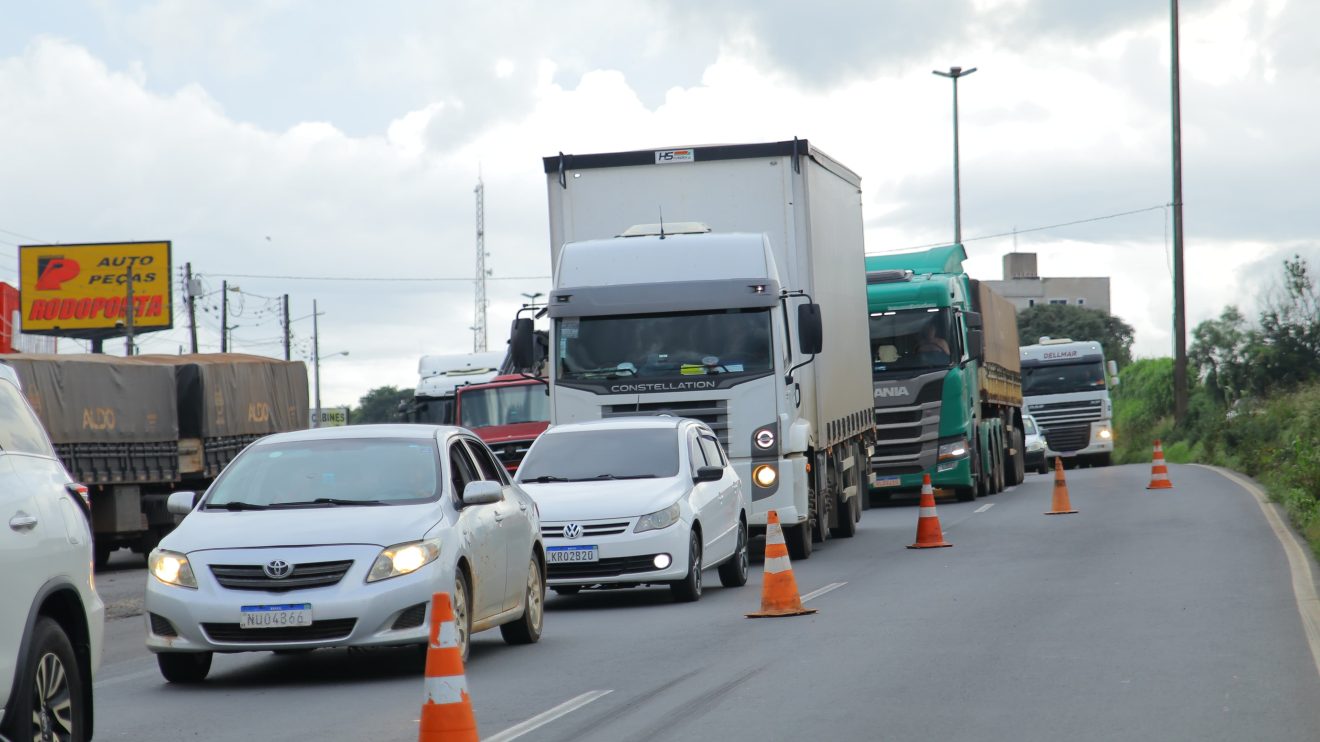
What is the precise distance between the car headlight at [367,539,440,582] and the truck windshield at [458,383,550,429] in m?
20.9

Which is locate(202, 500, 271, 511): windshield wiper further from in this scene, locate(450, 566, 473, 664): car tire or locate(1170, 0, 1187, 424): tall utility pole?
locate(1170, 0, 1187, 424): tall utility pole

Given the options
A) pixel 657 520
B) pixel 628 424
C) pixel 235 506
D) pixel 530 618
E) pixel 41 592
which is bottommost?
pixel 530 618

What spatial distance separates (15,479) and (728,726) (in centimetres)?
352

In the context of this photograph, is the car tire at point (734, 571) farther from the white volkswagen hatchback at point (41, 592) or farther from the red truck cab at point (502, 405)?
the red truck cab at point (502, 405)

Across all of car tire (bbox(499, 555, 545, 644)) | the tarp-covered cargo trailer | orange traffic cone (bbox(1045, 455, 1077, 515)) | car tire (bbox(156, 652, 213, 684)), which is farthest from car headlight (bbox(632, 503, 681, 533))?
→ orange traffic cone (bbox(1045, 455, 1077, 515))

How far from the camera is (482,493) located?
36.1 feet

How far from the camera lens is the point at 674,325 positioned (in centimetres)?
1881

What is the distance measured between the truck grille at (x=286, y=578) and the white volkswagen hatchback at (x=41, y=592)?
8.12 ft

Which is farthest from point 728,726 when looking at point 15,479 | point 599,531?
point 599,531

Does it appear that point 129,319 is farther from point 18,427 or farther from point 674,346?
point 18,427

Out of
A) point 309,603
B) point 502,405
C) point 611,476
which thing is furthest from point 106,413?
point 309,603

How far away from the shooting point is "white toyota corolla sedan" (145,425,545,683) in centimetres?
1014

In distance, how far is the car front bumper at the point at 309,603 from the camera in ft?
33.2

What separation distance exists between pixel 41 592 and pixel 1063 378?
150 ft
